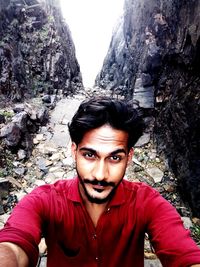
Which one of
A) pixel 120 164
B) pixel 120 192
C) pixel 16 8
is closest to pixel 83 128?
pixel 120 164

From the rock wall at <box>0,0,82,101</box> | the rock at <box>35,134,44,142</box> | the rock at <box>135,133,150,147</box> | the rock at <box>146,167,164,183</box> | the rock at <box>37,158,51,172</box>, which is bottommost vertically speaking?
the rock at <box>37,158,51,172</box>

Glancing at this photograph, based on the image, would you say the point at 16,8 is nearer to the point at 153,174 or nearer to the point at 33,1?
the point at 33,1

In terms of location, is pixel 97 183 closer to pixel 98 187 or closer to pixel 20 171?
pixel 98 187

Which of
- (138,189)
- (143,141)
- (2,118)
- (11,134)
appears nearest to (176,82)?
(143,141)

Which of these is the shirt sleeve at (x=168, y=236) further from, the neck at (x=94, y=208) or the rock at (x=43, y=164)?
the rock at (x=43, y=164)

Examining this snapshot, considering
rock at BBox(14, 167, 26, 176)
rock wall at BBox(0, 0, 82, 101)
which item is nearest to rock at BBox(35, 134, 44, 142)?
rock at BBox(14, 167, 26, 176)

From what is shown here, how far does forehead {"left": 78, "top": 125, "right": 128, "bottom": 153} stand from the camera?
2170 millimetres

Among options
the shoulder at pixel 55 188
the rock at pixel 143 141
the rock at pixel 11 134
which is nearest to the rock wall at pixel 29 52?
the rock at pixel 11 134

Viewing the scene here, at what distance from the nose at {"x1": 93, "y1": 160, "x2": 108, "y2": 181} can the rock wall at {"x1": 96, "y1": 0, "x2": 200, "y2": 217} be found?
3723mm

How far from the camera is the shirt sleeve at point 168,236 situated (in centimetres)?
180

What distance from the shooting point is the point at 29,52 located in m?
13.5

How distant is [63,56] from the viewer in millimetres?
16656

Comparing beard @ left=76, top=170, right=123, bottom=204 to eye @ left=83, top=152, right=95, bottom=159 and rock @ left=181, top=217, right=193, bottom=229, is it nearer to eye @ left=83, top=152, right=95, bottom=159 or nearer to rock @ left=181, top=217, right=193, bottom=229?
eye @ left=83, top=152, right=95, bottom=159

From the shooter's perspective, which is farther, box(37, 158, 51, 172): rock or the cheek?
box(37, 158, 51, 172): rock
